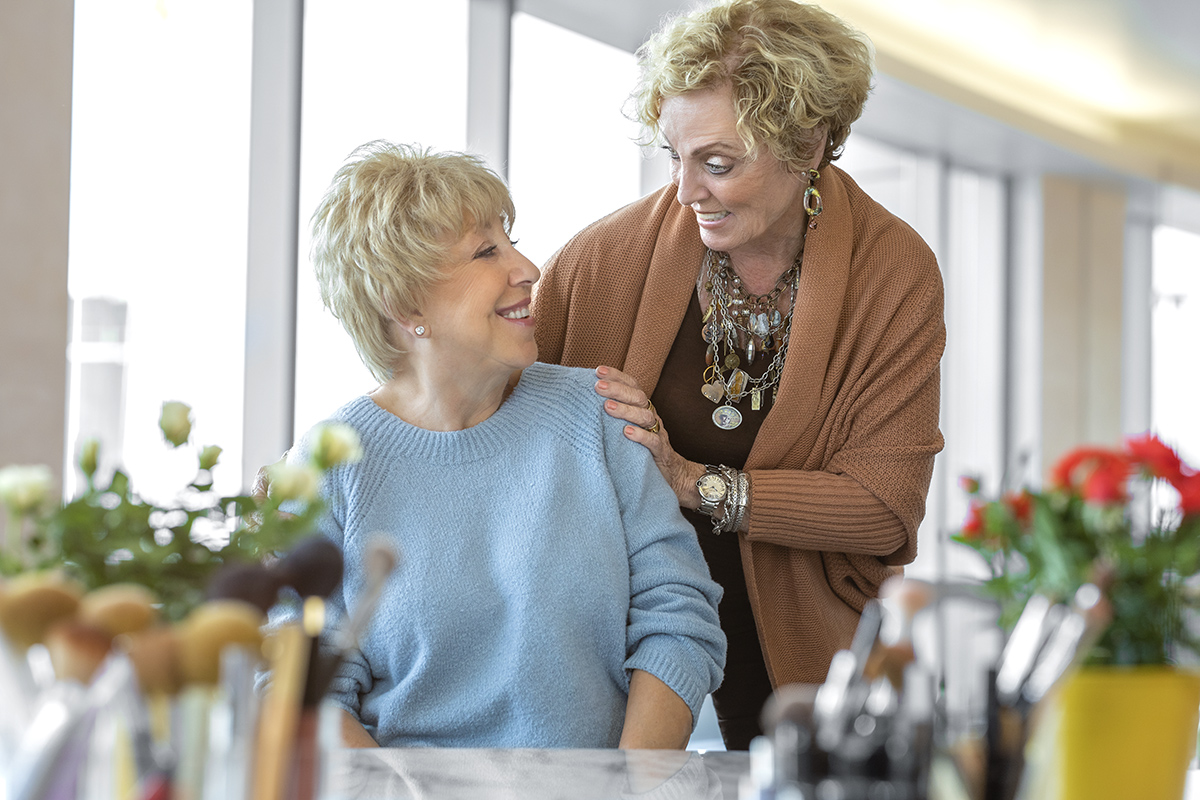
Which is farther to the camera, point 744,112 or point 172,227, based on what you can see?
point 172,227

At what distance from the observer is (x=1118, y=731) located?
0.76 metres

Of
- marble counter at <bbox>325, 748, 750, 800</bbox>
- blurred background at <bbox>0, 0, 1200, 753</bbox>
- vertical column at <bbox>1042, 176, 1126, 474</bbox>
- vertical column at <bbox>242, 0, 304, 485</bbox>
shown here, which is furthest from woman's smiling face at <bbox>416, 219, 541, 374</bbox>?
vertical column at <bbox>1042, 176, 1126, 474</bbox>

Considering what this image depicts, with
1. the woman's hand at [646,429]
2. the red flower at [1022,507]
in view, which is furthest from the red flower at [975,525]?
the woman's hand at [646,429]

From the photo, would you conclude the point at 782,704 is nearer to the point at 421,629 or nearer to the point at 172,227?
the point at 421,629

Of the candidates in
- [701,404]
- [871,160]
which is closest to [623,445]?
[701,404]

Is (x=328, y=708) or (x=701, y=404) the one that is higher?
(x=701, y=404)

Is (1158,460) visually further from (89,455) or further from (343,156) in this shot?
(343,156)

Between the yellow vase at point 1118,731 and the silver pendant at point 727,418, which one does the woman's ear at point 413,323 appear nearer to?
the silver pendant at point 727,418

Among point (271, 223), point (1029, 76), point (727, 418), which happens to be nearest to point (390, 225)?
point (727, 418)

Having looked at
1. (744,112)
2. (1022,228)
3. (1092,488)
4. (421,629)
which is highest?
(1022,228)

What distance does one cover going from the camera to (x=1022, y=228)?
7746 mm

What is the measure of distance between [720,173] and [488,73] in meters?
2.51

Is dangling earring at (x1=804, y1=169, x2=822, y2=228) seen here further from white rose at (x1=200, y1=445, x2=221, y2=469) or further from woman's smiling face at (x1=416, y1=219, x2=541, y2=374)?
white rose at (x1=200, y1=445, x2=221, y2=469)

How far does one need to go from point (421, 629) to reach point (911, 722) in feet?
2.92
